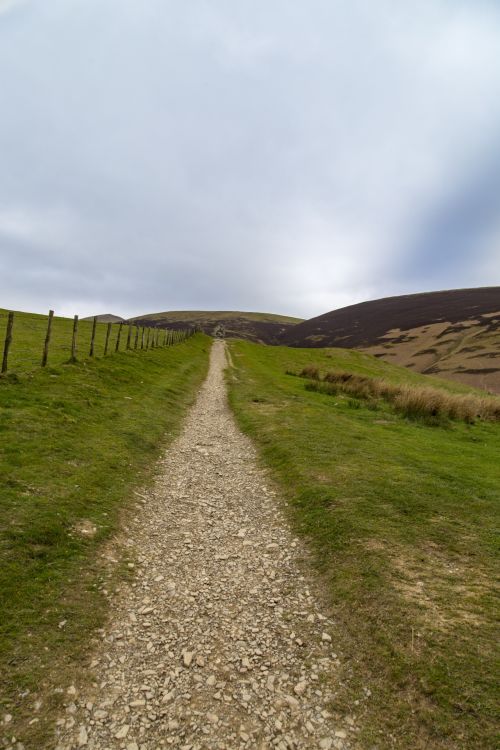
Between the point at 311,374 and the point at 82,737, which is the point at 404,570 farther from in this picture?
the point at 311,374

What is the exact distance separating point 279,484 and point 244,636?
5.73m

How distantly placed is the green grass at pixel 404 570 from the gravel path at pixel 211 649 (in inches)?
18.8

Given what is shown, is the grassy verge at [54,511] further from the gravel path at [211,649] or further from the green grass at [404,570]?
the green grass at [404,570]

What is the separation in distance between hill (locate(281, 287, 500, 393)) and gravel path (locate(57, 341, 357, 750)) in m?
66.8

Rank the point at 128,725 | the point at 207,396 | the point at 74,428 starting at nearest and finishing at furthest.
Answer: the point at 128,725 < the point at 74,428 < the point at 207,396

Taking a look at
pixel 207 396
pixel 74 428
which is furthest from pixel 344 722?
pixel 207 396

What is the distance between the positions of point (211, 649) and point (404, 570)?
3757 millimetres

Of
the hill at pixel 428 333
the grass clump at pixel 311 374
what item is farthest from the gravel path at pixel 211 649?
the hill at pixel 428 333

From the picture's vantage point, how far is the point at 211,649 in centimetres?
537

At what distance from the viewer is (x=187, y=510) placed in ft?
31.5

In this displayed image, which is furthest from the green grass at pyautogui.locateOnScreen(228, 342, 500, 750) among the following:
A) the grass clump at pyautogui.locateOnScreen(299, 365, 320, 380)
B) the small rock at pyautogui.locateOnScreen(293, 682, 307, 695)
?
the grass clump at pyautogui.locateOnScreen(299, 365, 320, 380)

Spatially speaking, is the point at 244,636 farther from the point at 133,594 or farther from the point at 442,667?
the point at 442,667

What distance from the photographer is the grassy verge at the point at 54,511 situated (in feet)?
15.4

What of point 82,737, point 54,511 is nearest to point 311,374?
point 54,511
